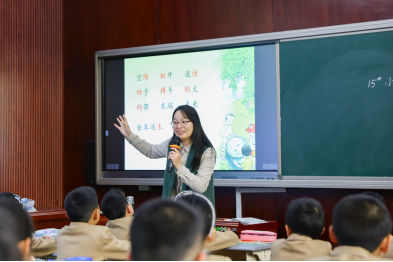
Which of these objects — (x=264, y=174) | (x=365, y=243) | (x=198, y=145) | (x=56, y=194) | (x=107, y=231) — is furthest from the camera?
(x=56, y=194)

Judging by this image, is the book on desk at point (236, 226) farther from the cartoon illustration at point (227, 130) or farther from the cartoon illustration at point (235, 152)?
the cartoon illustration at point (227, 130)

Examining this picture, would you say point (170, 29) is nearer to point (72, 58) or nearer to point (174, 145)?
point (72, 58)

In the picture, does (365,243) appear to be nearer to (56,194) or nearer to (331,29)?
(331,29)

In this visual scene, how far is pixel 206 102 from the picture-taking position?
439 centimetres

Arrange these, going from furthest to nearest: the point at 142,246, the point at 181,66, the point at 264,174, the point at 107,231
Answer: the point at 181,66
the point at 264,174
the point at 107,231
the point at 142,246

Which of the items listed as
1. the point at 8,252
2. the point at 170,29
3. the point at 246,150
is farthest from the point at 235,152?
the point at 8,252

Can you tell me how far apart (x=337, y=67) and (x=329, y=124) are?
0.48 meters

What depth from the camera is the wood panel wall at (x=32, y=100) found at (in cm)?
477

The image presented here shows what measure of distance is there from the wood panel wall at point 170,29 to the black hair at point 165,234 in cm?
330

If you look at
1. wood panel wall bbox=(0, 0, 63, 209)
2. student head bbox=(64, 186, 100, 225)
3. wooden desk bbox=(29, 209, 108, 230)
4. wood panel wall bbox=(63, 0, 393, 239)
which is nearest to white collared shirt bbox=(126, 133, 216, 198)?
student head bbox=(64, 186, 100, 225)

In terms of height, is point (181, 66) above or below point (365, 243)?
above

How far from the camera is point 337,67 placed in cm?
390

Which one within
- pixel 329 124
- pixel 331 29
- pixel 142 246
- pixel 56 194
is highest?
pixel 331 29

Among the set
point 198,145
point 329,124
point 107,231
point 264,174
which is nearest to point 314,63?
point 329,124
